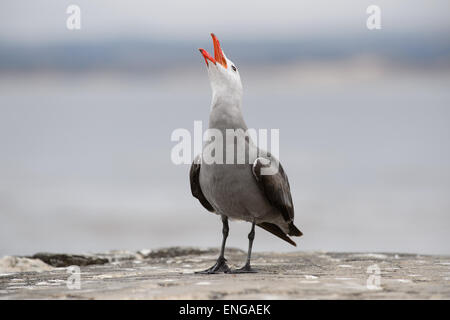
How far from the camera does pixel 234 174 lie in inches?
252

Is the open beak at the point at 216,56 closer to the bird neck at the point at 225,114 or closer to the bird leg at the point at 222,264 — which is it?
the bird neck at the point at 225,114

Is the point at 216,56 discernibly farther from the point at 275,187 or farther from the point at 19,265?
the point at 19,265

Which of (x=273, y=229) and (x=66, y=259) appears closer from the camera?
(x=273, y=229)

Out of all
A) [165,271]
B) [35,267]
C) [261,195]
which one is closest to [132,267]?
[165,271]

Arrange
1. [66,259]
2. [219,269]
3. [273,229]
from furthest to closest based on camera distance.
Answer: [66,259] < [273,229] < [219,269]

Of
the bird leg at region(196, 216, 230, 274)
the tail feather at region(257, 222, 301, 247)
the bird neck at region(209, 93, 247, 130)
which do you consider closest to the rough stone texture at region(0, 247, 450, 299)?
the bird leg at region(196, 216, 230, 274)

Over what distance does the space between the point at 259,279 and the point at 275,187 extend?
3.45 ft

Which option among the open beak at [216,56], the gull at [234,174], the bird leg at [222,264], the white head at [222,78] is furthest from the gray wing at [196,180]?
the open beak at [216,56]

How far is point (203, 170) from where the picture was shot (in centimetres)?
655

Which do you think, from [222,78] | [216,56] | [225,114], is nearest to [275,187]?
[225,114]

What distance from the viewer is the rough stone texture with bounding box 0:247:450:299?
5.11 metres

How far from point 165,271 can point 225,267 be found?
0.69 metres

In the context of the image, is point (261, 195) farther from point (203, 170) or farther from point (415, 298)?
point (415, 298)

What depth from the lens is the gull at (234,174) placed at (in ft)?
21.1
